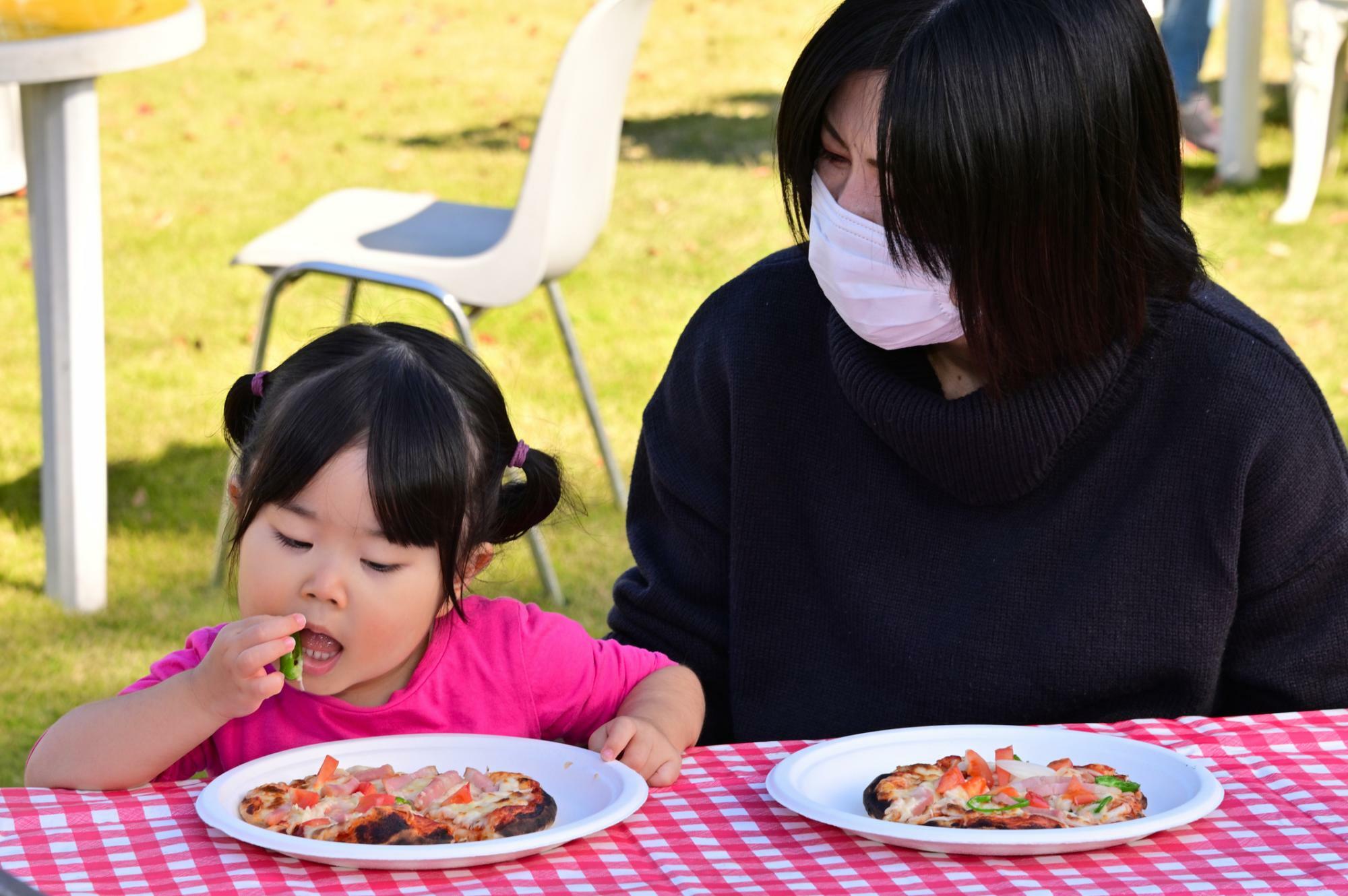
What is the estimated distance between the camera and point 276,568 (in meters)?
1.47

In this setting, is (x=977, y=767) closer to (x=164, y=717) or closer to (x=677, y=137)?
(x=164, y=717)

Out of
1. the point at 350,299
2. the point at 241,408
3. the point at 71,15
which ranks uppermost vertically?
the point at 71,15

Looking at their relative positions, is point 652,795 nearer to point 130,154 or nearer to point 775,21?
point 130,154

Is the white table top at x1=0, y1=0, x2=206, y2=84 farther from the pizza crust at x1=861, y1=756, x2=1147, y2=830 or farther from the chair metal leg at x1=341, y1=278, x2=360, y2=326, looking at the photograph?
the pizza crust at x1=861, y1=756, x2=1147, y2=830

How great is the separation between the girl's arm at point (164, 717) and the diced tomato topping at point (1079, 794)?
65 cm

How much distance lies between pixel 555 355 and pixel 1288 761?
406 centimetres

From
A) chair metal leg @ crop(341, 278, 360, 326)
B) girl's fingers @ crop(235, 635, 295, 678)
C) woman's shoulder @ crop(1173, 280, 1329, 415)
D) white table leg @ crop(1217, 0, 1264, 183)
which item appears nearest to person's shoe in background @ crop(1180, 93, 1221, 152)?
white table leg @ crop(1217, 0, 1264, 183)

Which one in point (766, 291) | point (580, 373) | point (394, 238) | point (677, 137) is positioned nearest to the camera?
point (766, 291)

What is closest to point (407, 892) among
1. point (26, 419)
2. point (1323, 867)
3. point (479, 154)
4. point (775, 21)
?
point (1323, 867)

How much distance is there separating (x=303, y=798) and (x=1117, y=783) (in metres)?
0.66

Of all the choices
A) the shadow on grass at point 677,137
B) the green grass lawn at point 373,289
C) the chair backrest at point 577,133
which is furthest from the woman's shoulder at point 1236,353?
the shadow on grass at point 677,137

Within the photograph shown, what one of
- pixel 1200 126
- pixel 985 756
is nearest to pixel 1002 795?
pixel 985 756

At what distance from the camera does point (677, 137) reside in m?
7.90

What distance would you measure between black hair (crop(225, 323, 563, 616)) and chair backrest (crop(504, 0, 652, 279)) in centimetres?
197
